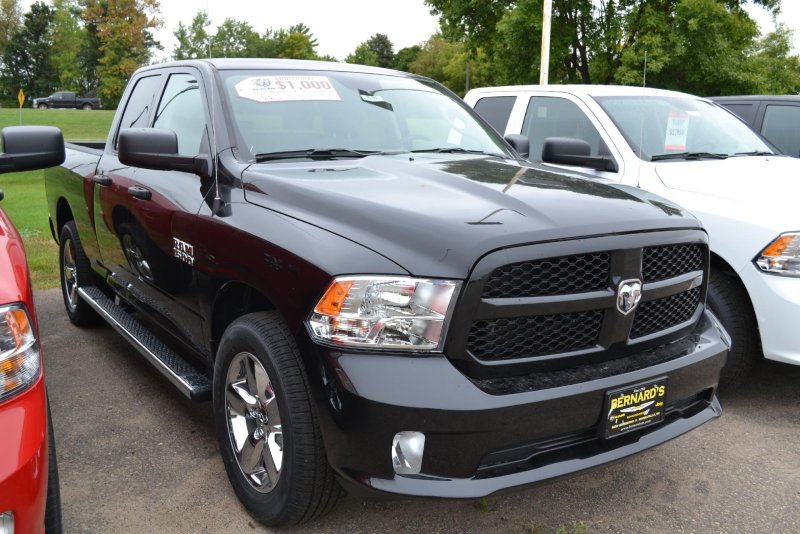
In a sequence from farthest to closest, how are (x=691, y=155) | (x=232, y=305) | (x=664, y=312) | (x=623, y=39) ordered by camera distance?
(x=623, y=39) → (x=691, y=155) → (x=232, y=305) → (x=664, y=312)

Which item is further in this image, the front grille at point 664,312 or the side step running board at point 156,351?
the side step running board at point 156,351

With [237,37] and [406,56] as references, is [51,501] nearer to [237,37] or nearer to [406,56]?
[237,37]

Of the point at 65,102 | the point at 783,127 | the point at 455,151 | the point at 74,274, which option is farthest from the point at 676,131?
the point at 65,102

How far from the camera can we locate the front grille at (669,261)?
8.77 ft

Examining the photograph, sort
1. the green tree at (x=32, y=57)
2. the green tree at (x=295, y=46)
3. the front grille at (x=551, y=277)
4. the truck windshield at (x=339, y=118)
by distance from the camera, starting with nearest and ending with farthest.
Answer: the front grille at (x=551, y=277) < the truck windshield at (x=339, y=118) < the green tree at (x=32, y=57) < the green tree at (x=295, y=46)

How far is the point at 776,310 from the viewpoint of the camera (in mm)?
3834

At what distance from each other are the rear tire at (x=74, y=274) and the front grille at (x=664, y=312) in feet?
12.7

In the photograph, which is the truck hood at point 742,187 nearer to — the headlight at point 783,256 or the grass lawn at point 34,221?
the headlight at point 783,256

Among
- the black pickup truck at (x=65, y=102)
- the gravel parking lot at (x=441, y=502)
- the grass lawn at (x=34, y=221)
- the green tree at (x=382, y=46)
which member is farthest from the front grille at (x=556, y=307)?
the green tree at (x=382, y=46)

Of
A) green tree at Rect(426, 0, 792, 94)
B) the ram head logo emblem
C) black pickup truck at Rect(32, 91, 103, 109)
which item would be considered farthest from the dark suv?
black pickup truck at Rect(32, 91, 103, 109)

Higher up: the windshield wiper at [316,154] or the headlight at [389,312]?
the windshield wiper at [316,154]

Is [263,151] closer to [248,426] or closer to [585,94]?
[248,426]

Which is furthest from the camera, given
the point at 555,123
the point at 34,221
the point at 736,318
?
the point at 34,221

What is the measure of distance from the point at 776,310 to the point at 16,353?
3.53 metres
